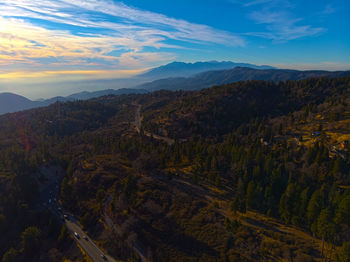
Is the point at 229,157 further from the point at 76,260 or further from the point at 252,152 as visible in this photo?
the point at 76,260

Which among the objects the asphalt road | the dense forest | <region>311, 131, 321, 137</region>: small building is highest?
<region>311, 131, 321, 137</region>: small building

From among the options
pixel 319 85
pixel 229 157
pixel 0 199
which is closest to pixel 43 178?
pixel 0 199

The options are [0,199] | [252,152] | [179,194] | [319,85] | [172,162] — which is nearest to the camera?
[179,194]

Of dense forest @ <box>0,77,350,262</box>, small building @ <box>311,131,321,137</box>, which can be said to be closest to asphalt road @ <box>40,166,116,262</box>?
dense forest @ <box>0,77,350,262</box>

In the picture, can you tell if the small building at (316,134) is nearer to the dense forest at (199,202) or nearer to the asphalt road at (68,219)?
the dense forest at (199,202)

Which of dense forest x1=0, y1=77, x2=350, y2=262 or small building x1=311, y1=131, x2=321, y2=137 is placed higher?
small building x1=311, y1=131, x2=321, y2=137

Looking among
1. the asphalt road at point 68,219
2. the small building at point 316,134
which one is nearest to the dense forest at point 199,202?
the small building at point 316,134

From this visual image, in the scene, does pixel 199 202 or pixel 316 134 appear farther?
pixel 316 134

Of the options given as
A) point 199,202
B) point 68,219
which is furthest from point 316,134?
point 68,219

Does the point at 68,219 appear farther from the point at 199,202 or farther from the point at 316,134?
the point at 316,134

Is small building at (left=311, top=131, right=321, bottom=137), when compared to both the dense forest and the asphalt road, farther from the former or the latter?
the asphalt road

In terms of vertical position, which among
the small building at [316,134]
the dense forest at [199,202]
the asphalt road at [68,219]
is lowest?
the asphalt road at [68,219]
